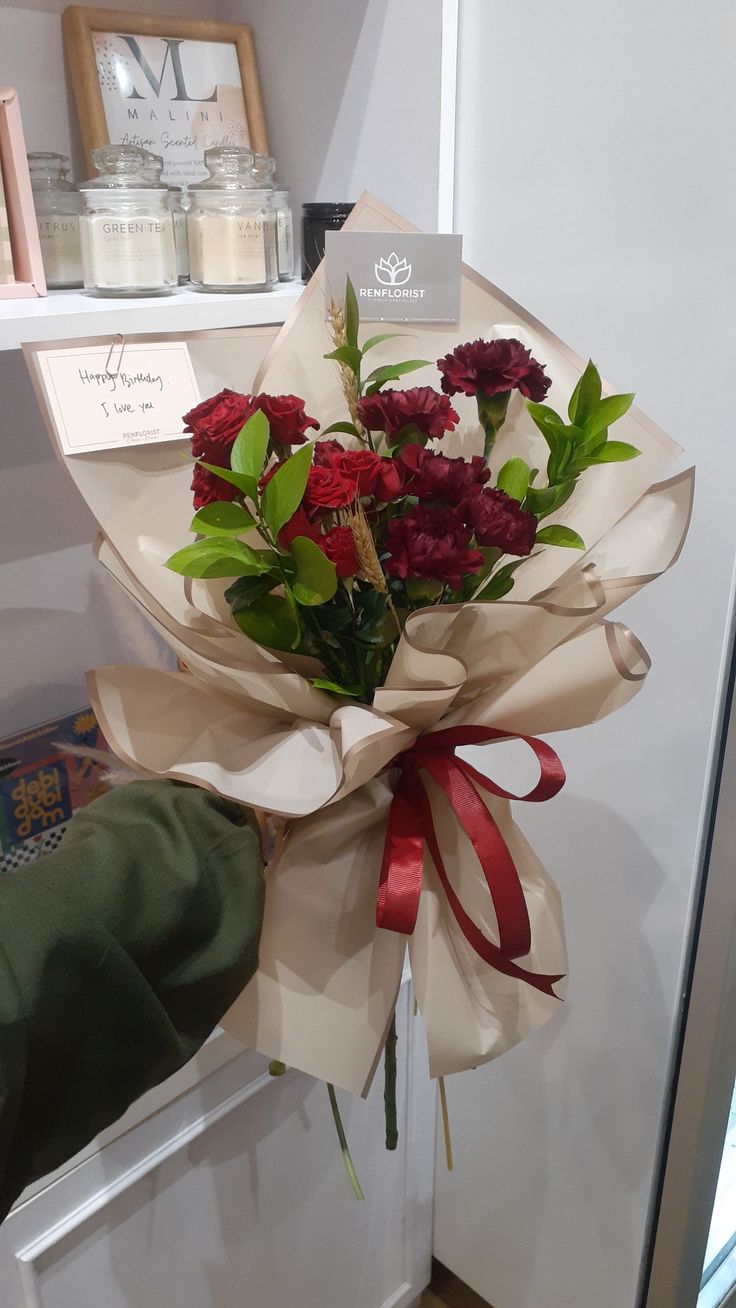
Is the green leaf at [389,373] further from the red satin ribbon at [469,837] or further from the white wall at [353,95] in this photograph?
the white wall at [353,95]

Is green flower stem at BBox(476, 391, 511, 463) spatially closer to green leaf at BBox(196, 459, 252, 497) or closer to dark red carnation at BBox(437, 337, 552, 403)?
dark red carnation at BBox(437, 337, 552, 403)

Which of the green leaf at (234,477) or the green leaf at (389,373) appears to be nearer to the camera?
the green leaf at (234,477)

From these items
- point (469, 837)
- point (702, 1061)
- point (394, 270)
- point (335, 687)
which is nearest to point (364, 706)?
point (335, 687)

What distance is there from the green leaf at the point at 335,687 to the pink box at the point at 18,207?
1.45 feet

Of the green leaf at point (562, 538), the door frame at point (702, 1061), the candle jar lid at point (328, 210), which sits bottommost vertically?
the door frame at point (702, 1061)

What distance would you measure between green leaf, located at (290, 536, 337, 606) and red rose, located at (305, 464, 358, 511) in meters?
0.03

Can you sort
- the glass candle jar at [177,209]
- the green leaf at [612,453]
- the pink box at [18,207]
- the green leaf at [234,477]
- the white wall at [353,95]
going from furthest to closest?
1. the white wall at [353,95]
2. the glass candle jar at [177,209]
3. the pink box at [18,207]
4. the green leaf at [612,453]
5. the green leaf at [234,477]

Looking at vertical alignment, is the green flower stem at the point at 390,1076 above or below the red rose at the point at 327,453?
below

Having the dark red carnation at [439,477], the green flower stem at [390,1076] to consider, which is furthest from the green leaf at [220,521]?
the green flower stem at [390,1076]

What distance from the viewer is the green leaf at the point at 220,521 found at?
2.02 ft

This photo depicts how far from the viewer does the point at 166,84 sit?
1039mm

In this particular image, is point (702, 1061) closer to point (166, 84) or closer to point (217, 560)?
point (217, 560)

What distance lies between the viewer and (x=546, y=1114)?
1.32 meters

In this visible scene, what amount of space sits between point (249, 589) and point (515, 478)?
0.70 feet
